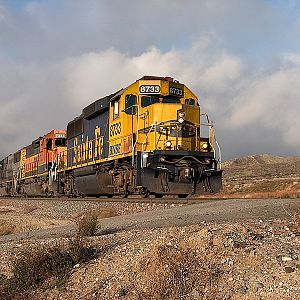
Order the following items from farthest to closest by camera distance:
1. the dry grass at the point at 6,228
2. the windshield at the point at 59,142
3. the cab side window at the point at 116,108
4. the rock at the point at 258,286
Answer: the windshield at the point at 59,142 → the cab side window at the point at 116,108 → the dry grass at the point at 6,228 → the rock at the point at 258,286

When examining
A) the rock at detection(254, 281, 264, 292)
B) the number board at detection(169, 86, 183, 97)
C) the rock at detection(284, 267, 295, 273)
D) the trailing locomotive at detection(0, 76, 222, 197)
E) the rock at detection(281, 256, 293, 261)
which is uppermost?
the number board at detection(169, 86, 183, 97)

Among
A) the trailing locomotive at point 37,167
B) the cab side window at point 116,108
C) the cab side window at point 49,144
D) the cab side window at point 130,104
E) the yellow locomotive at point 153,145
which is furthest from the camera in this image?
the cab side window at point 49,144

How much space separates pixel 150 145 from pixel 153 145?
0.15 meters

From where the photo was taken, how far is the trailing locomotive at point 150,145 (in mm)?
14469

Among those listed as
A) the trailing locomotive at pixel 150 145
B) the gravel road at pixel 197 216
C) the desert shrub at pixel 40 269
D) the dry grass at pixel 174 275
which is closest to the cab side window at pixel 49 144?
the trailing locomotive at pixel 150 145

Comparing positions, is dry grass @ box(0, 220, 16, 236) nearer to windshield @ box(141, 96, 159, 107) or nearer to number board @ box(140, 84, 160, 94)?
windshield @ box(141, 96, 159, 107)

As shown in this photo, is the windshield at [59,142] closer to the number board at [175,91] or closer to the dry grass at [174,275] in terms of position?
Result: the number board at [175,91]

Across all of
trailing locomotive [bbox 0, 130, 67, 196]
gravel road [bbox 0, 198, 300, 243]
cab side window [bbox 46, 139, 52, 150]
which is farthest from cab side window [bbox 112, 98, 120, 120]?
cab side window [bbox 46, 139, 52, 150]

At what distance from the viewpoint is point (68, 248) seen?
636 cm

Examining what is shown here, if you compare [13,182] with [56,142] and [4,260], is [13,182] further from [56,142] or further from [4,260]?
[4,260]

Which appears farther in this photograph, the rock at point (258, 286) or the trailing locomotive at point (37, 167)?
→ the trailing locomotive at point (37, 167)

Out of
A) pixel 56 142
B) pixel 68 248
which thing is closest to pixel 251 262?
pixel 68 248

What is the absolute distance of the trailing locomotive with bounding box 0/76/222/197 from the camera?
47.5ft

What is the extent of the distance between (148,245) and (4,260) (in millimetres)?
2196
